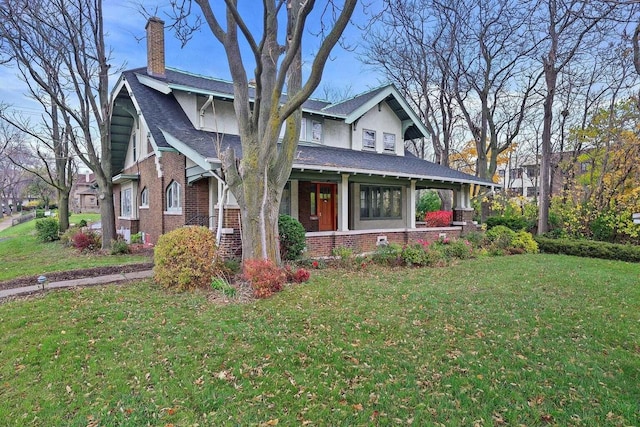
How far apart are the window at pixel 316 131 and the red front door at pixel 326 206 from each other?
7.62ft

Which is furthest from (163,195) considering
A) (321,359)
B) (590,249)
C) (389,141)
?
(590,249)

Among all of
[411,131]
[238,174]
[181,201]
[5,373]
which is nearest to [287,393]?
[5,373]

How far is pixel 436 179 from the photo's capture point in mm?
13633

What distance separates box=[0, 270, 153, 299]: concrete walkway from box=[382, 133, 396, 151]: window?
1211 cm

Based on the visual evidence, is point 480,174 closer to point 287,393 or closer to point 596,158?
point 596,158

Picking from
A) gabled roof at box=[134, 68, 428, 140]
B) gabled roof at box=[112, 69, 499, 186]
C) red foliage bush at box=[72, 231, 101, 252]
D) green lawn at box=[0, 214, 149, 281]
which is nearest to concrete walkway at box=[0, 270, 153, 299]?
green lawn at box=[0, 214, 149, 281]

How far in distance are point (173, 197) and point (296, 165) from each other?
5139 millimetres

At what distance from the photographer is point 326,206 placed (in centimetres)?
1409

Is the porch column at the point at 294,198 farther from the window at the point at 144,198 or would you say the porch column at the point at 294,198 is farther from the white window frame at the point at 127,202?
the white window frame at the point at 127,202

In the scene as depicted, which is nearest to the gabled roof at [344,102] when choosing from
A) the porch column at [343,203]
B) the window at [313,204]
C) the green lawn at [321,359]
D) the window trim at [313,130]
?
the window trim at [313,130]

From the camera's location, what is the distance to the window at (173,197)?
469 inches

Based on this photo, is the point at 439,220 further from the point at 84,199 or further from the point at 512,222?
the point at 84,199

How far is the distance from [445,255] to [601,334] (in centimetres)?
664

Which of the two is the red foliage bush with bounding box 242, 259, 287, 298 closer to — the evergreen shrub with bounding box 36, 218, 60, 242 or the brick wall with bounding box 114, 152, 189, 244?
the brick wall with bounding box 114, 152, 189, 244
